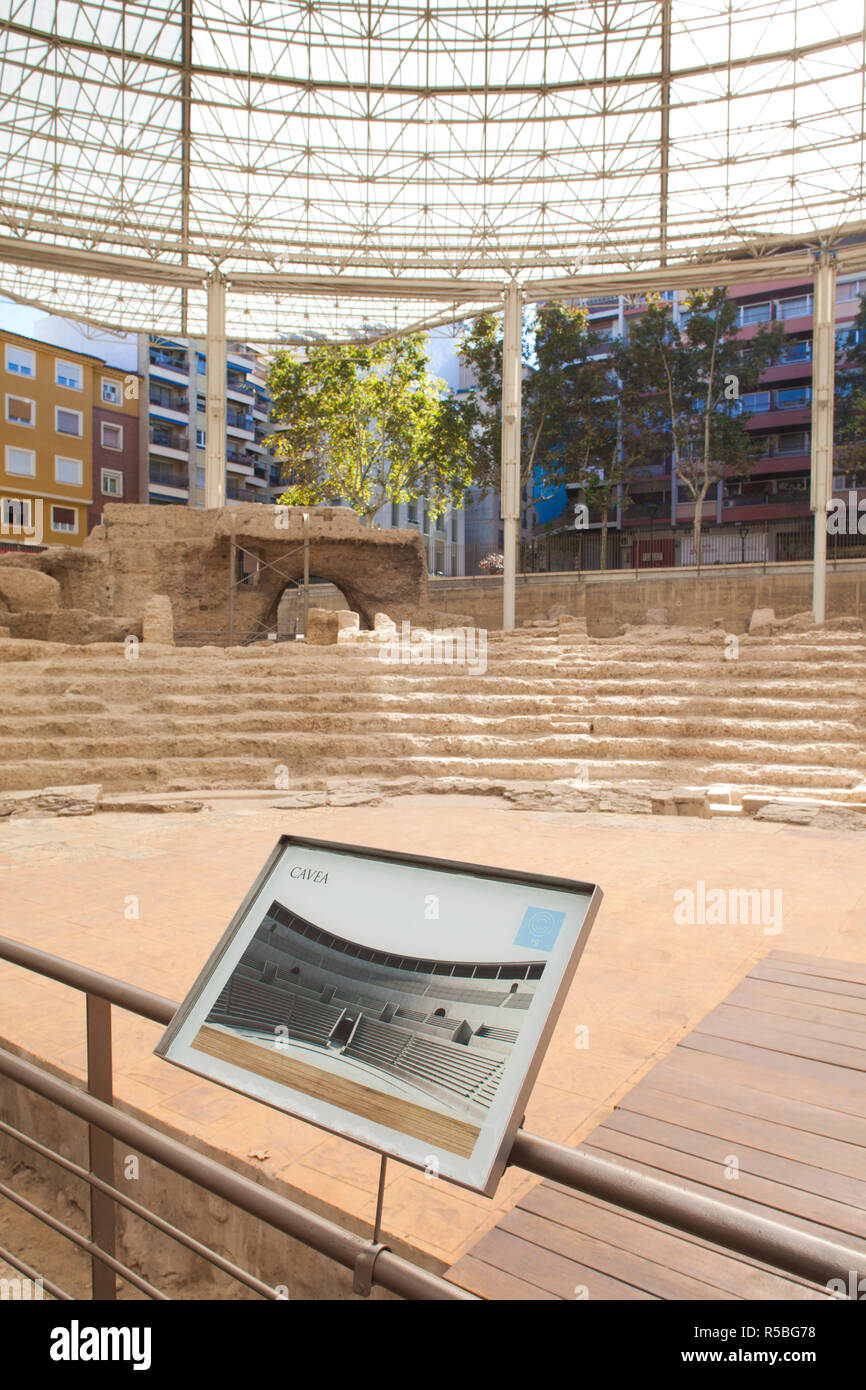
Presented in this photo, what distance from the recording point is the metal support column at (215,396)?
78.4ft

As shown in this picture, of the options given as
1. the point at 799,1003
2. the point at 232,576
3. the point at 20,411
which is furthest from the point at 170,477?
the point at 799,1003

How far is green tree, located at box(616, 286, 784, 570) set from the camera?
114 ft

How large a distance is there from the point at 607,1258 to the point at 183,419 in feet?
156

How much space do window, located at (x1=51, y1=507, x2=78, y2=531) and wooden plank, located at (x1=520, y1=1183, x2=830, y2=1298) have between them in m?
39.0

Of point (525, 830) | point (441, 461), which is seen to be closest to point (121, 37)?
point (441, 461)

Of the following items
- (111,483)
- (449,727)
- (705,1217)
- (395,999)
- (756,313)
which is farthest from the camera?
(756,313)

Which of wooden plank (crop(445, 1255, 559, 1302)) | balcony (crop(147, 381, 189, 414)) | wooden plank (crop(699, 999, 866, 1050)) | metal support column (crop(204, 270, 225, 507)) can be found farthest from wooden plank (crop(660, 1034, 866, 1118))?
balcony (crop(147, 381, 189, 414))

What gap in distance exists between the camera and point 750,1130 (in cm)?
289

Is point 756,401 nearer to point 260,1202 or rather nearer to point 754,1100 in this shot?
point 754,1100

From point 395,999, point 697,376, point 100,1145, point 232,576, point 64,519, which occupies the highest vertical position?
point 697,376

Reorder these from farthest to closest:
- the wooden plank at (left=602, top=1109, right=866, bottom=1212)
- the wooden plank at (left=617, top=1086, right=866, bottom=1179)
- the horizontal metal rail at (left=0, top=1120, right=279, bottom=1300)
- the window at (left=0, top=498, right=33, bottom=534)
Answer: the window at (left=0, top=498, right=33, bottom=534) < the wooden plank at (left=617, top=1086, right=866, bottom=1179) < the wooden plank at (left=602, top=1109, right=866, bottom=1212) < the horizontal metal rail at (left=0, top=1120, right=279, bottom=1300)

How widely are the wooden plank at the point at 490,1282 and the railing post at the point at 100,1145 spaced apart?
2.88 ft

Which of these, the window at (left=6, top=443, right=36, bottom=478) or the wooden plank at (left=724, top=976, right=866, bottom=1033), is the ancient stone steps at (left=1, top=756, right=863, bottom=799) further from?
the window at (left=6, top=443, right=36, bottom=478)

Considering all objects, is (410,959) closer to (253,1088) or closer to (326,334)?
(253,1088)
